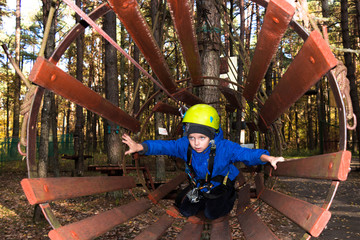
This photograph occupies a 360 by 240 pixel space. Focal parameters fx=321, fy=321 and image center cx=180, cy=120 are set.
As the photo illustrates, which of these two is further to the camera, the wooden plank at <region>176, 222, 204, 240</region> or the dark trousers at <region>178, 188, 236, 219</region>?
the dark trousers at <region>178, 188, 236, 219</region>

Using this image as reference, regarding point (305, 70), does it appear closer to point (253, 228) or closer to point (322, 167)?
point (322, 167)

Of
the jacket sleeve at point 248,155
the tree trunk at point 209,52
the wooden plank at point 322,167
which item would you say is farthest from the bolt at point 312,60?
the tree trunk at point 209,52

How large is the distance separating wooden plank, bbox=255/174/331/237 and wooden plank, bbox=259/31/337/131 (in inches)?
31.5

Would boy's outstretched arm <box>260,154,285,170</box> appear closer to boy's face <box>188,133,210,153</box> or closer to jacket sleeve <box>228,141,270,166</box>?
A: jacket sleeve <box>228,141,270,166</box>

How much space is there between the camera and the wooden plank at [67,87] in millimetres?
2166

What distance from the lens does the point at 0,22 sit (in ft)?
68.9

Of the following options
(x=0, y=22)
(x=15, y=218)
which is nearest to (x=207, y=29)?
(x=15, y=218)

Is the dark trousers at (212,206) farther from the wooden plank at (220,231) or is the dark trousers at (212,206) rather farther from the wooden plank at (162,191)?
the wooden plank at (162,191)

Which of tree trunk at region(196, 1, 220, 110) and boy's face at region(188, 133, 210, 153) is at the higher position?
tree trunk at region(196, 1, 220, 110)

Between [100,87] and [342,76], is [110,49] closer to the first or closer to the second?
[342,76]

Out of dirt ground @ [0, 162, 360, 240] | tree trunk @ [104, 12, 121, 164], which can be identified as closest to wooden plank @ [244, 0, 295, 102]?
dirt ground @ [0, 162, 360, 240]

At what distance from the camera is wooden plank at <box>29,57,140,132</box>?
2.17 m

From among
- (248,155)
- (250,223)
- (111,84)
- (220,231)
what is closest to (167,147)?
(248,155)

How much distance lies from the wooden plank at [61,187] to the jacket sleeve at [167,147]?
55cm
